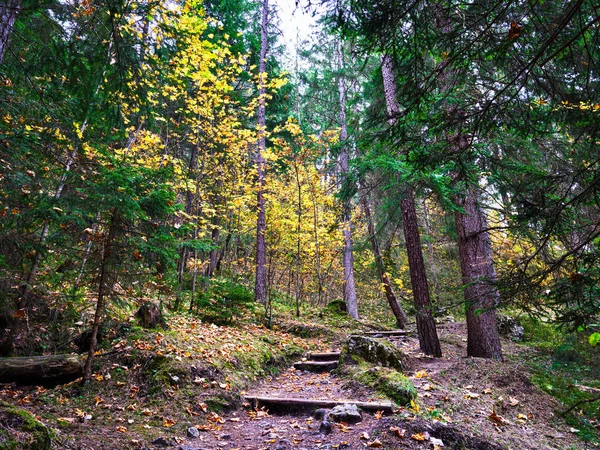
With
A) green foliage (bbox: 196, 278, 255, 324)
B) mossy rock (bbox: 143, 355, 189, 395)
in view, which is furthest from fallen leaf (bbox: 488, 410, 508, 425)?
green foliage (bbox: 196, 278, 255, 324)

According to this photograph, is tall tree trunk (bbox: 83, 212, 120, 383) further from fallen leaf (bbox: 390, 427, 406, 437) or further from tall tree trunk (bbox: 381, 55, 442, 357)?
tall tree trunk (bbox: 381, 55, 442, 357)

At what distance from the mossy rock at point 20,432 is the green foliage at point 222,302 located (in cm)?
563

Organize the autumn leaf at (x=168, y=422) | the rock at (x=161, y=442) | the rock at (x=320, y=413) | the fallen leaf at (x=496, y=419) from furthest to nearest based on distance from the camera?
1. the rock at (x=320, y=413)
2. the fallen leaf at (x=496, y=419)
3. the autumn leaf at (x=168, y=422)
4. the rock at (x=161, y=442)

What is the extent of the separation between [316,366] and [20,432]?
555 cm

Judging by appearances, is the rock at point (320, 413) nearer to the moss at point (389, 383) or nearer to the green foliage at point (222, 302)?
the moss at point (389, 383)

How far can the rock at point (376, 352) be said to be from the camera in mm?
6434

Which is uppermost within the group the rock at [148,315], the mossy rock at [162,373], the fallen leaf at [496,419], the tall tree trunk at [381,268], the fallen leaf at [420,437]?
the tall tree trunk at [381,268]

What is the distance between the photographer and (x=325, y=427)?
402cm

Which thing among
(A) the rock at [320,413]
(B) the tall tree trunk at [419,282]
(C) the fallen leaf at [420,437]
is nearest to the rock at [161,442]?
(A) the rock at [320,413]

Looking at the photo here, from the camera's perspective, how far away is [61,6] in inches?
151

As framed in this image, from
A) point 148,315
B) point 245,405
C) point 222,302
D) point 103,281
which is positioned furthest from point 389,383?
point 222,302

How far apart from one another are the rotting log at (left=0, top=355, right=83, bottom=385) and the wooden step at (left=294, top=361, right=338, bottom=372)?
4.30m

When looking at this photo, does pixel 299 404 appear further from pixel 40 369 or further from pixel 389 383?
pixel 40 369

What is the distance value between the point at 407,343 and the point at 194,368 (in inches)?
259
